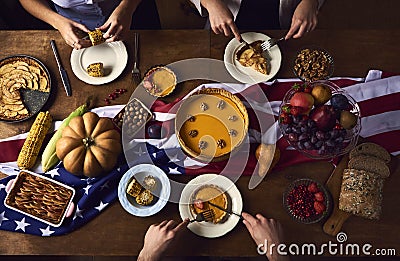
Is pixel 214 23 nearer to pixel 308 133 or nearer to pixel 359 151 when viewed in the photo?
pixel 308 133

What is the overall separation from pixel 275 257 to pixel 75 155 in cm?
74

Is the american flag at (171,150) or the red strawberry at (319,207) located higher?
the american flag at (171,150)

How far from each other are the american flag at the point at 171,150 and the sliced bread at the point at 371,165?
92mm

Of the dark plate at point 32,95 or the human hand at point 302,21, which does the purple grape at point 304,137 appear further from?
the dark plate at point 32,95

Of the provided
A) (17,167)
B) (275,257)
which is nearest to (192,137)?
(275,257)

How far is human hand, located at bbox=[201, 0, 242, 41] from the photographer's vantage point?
1543 millimetres

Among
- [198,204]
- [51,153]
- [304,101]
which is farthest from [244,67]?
[51,153]

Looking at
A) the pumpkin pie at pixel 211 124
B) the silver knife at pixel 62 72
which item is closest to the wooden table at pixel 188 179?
the silver knife at pixel 62 72

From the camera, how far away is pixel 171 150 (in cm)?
147

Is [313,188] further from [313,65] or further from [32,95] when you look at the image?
[32,95]

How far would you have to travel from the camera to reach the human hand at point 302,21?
1533 mm

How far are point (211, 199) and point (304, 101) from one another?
1.44 feet

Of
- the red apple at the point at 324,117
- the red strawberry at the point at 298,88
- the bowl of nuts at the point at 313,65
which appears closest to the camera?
the red apple at the point at 324,117

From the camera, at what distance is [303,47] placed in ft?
5.13
